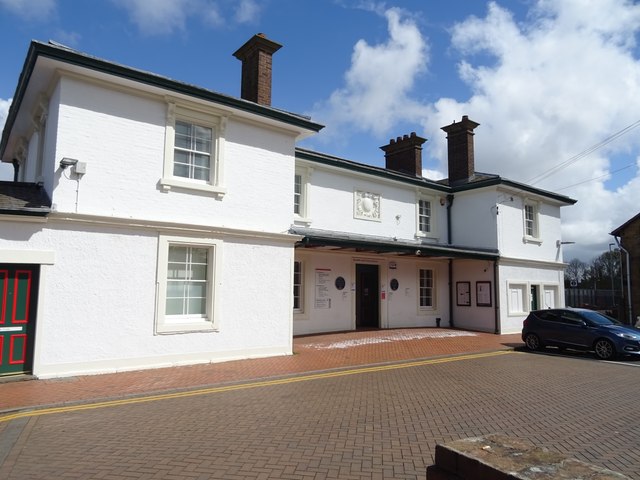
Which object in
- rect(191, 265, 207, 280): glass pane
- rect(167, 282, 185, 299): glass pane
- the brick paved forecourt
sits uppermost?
rect(191, 265, 207, 280): glass pane

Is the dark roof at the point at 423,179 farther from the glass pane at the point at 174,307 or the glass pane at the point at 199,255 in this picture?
the glass pane at the point at 174,307

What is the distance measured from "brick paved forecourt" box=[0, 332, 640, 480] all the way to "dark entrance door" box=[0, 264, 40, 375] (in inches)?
→ 92.3

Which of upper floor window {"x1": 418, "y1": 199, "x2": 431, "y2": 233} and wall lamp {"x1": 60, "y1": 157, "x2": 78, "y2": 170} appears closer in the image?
wall lamp {"x1": 60, "y1": 157, "x2": 78, "y2": 170}

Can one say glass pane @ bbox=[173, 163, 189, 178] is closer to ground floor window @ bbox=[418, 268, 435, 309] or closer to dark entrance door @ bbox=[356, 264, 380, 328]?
dark entrance door @ bbox=[356, 264, 380, 328]

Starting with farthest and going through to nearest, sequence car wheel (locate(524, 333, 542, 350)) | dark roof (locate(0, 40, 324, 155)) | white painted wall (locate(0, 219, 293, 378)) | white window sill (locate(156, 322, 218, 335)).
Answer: car wheel (locate(524, 333, 542, 350)) → white window sill (locate(156, 322, 218, 335)) → dark roof (locate(0, 40, 324, 155)) → white painted wall (locate(0, 219, 293, 378))

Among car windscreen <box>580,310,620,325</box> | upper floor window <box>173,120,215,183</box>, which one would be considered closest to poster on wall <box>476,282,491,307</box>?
car windscreen <box>580,310,620,325</box>

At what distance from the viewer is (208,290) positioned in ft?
35.3

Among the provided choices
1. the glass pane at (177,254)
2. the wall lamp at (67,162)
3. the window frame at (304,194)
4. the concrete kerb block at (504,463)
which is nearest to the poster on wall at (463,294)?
the window frame at (304,194)

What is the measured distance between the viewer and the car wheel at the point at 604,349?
12156 mm

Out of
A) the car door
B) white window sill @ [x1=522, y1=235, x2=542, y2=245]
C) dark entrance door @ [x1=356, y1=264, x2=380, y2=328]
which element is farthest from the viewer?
white window sill @ [x1=522, y1=235, x2=542, y2=245]

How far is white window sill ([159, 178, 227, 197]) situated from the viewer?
1024cm

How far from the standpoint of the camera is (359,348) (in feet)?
42.7

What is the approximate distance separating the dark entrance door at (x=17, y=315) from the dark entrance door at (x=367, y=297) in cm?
1090

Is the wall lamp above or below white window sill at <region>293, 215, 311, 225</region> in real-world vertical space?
above
